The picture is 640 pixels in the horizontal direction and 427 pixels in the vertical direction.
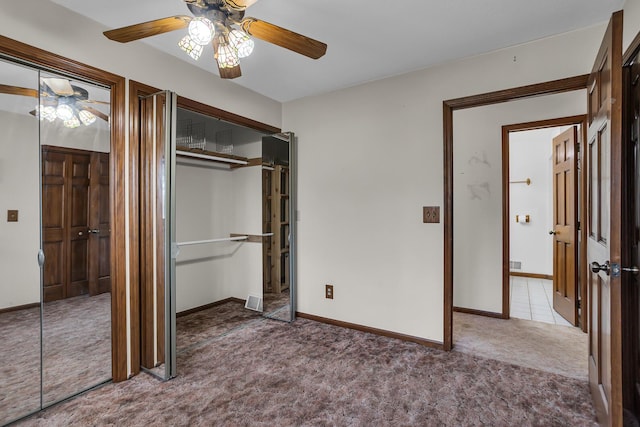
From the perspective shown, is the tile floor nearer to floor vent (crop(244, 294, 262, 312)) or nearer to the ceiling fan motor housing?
floor vent (crop(244, 294, 262, 312))

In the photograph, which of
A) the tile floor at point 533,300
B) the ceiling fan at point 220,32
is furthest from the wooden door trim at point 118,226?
the tile floor at point 533,300

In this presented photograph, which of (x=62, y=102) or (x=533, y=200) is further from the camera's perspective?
(x=533, y=200)

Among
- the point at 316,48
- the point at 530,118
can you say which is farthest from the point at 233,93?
the point at 530,118

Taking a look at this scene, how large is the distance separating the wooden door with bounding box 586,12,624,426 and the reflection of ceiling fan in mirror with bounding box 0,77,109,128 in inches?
112

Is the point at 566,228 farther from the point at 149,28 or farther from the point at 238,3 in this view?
the point at 149,28

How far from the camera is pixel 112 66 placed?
2.12 metres

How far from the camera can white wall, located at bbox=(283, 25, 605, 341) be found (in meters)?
2.47

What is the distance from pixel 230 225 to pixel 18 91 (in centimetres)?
237

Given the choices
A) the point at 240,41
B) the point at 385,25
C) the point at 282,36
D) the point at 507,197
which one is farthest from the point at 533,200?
the point at 240,41

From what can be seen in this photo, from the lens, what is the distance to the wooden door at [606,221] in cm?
136

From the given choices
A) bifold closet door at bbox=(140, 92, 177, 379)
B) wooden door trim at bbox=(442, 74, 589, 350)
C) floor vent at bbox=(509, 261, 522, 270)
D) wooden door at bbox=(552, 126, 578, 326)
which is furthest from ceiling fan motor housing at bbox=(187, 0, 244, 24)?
floor vent at bbox=(509, 261, 522, 270)

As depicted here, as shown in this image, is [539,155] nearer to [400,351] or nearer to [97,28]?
[400,351]

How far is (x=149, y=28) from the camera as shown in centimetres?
155

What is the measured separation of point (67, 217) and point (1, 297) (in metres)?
0.53
